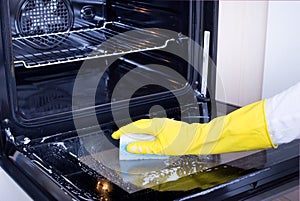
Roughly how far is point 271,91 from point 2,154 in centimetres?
84

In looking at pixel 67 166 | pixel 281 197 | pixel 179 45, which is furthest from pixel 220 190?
pixel 179 45

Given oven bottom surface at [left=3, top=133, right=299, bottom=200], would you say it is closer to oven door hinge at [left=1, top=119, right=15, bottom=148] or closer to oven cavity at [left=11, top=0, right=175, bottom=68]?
oven door hinge at [left=1, top=119, right=15, bottom=148]

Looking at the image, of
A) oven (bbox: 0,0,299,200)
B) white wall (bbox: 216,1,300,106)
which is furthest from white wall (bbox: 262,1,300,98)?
oven (bbox: 0,0,299,200)

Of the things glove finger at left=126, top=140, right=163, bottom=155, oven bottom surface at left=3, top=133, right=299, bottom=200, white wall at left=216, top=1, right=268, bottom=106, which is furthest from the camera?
white wall at left=216, top=1, right=268, bottom=106

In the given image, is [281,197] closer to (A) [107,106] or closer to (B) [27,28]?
(A) [107,106]

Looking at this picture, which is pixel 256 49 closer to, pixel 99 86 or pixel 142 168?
pixel 99 86

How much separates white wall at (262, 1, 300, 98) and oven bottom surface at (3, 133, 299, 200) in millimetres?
405

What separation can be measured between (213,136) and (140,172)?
0.20 meters

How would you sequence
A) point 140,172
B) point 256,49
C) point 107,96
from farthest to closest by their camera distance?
point 256,49 → point 107,96 → point 140,172

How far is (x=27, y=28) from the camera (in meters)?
1.44

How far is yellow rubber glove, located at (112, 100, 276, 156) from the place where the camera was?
1074mm

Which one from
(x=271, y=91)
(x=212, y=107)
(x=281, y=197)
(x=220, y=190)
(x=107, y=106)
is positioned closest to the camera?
(x=220, y=190)

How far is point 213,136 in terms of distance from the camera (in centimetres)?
110

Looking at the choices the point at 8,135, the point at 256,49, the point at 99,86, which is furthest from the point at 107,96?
the point at 256,49
